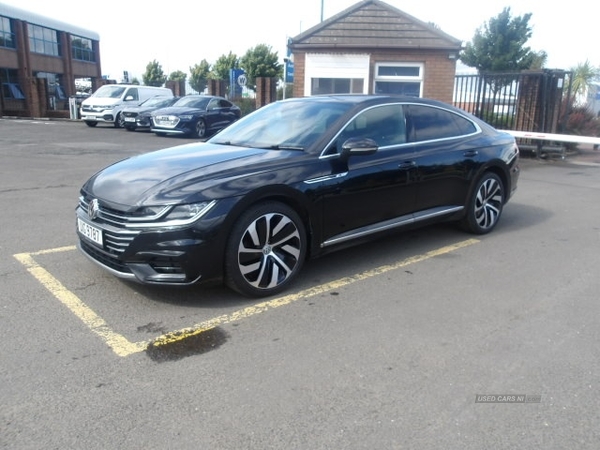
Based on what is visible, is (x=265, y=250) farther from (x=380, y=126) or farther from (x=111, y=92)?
(x=111, y=92)

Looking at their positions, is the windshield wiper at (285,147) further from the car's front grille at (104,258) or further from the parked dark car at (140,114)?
the parked dark car at (140,114)

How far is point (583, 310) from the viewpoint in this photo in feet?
13.1

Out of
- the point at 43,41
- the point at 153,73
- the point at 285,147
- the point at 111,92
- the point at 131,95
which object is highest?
the point at 43,41

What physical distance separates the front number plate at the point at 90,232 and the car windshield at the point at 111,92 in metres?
20.6

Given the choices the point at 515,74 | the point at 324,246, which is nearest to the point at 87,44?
the point at 515,74

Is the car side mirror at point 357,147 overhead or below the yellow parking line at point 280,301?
overhead

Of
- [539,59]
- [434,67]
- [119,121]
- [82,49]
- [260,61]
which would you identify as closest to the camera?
[434,67]

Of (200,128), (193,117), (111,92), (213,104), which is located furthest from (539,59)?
(111,92)

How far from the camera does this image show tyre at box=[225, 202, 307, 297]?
3838 millimetres

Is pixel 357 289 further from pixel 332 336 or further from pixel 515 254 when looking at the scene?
pixel 515 254

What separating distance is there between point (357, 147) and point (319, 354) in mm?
1838

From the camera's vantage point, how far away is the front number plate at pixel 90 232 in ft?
12.7

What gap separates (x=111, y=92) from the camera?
2323 centimetres

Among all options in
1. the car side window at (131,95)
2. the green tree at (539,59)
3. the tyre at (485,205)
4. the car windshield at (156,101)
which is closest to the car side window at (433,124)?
the tyre at (485,205)
